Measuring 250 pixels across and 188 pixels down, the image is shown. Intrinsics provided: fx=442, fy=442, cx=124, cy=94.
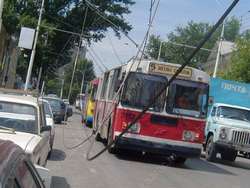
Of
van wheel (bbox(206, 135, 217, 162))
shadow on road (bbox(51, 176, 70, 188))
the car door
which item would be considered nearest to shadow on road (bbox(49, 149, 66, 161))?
shadow on road (bbox(51, 176, 70, 188))

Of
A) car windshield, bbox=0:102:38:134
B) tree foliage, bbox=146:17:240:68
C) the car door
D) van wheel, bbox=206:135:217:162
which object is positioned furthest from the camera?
tree foliage, bbox=146:17:240:68

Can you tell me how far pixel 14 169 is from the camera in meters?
2.58

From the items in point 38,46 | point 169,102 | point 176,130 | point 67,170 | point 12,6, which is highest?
point 12,6

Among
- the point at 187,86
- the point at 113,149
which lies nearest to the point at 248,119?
the point at 187,86

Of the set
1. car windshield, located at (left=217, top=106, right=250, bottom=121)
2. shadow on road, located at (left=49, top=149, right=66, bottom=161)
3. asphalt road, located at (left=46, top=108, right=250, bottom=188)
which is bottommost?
shadow on road, located at (left=49, top=149, right=66, bottom=161)

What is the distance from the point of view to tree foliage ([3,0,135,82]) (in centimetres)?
3753

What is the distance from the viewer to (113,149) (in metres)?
14.1

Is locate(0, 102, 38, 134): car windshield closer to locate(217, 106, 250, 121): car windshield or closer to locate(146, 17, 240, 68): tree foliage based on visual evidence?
locate(217, 106, 250, 121): car windshield

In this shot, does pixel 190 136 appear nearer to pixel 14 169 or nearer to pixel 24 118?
pixel 24 118

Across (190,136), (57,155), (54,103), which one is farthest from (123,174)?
(54,103)

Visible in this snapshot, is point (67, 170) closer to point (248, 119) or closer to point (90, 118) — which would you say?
point (248, 119)

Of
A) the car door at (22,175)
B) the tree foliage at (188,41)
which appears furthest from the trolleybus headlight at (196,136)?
the tree foliage at (188,41)

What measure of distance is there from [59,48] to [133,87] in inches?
1205

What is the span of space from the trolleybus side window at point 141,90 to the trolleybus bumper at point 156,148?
102 cm
